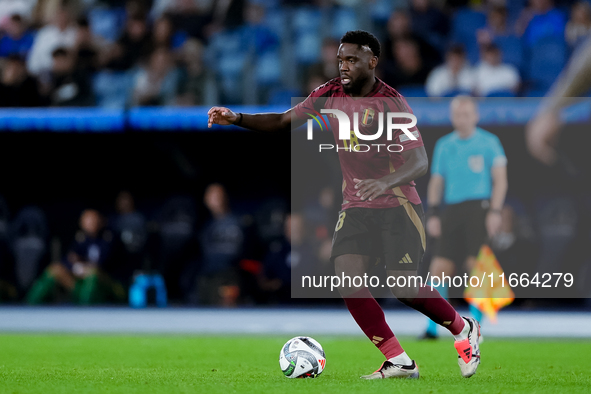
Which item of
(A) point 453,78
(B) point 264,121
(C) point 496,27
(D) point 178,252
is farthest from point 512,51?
(B) point 264,121

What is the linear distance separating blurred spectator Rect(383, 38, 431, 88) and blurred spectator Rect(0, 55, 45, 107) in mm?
5388

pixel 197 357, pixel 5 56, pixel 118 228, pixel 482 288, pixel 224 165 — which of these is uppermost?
pixel 5 56

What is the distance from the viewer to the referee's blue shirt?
8039 millimetres

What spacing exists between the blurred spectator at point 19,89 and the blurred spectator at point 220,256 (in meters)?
3.21

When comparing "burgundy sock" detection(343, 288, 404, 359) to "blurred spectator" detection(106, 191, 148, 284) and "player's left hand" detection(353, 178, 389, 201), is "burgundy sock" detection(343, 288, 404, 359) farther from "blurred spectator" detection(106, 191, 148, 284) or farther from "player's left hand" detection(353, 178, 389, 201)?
"blurred spectator" detection(106, 191, 148, 284)

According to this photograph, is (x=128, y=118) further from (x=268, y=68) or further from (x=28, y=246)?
(x=28, y=246)

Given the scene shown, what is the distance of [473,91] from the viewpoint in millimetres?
11891

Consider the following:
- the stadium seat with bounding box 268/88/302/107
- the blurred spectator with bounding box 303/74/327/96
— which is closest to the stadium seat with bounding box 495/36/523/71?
the blurred spectator with bounding box 303/74/327/96

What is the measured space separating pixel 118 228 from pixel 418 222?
8753 millimetres

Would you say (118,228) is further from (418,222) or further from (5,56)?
(418,222)

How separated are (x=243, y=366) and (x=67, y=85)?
27.6 ft

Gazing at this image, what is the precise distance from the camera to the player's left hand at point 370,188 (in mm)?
4883

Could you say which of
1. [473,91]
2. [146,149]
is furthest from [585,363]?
[146,149]

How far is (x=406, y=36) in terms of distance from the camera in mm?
12742
